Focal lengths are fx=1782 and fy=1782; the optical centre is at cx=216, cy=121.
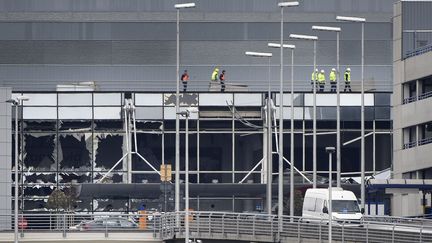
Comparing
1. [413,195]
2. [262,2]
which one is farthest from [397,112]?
[262,2]

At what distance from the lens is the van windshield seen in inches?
3388

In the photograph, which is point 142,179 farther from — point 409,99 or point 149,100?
point 409,99

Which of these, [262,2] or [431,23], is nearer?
[431,23]

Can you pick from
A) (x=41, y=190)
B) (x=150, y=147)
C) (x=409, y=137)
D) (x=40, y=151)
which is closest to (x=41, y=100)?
(x=40, y=151)

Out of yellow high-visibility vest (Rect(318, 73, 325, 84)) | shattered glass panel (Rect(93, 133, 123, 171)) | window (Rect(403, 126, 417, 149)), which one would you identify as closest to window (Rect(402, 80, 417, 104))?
window (Rect(403, 126, 417, 149))

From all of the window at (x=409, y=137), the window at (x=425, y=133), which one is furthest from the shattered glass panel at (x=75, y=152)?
the window at (x=425, y=133)

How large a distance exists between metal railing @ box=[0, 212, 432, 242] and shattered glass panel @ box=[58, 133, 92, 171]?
2571 centimetres

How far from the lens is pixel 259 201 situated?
11781cm

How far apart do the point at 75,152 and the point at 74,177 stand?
5.55 ft

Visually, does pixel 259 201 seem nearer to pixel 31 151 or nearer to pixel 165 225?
pixel 31 151

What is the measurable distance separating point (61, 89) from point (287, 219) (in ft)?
119

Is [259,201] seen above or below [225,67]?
below

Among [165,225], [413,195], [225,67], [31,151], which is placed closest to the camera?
[165,225]

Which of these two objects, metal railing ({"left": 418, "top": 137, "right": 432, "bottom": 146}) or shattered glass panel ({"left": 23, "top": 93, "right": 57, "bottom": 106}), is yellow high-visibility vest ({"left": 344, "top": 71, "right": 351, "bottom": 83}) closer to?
metal railing ({"left": 418, "top": 137, "right": 432, "bottom": 146})
